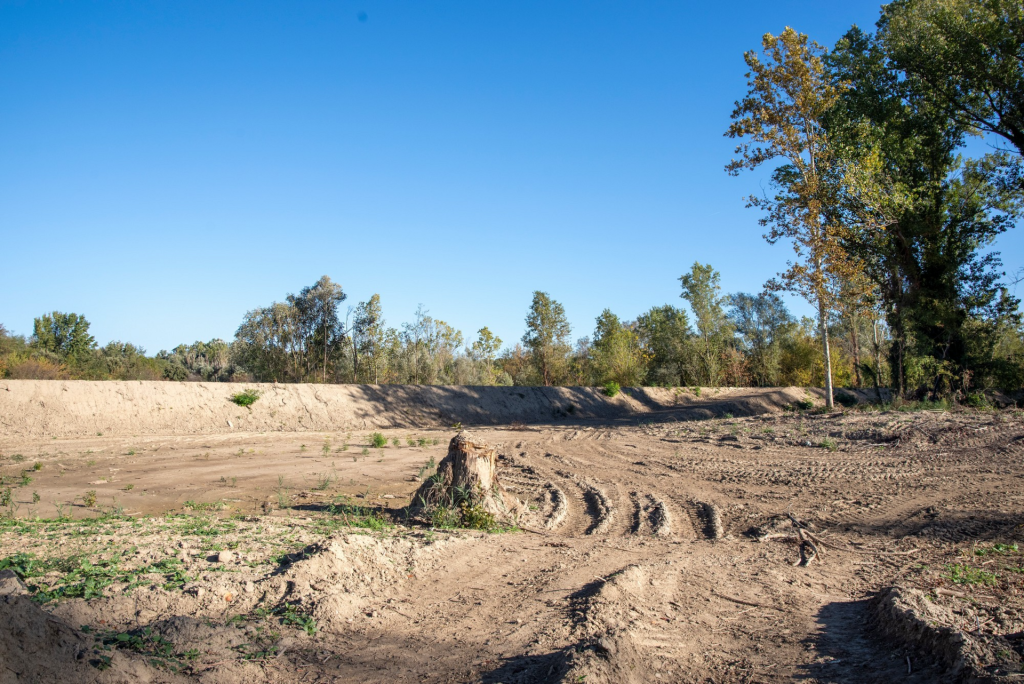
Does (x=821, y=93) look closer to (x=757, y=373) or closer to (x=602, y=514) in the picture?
(x=602, y=514)

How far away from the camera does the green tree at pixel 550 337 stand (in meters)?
38.1

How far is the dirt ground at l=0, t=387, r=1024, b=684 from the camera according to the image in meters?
3.69

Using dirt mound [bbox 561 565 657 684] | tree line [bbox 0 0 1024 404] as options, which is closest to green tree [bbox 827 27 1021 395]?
tree line [bbox 0 0 1024 404]

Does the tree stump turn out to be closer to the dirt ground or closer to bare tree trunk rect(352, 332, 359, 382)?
the dirt ground

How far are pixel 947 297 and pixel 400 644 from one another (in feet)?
72.4

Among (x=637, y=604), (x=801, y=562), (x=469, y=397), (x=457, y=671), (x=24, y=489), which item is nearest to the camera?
(x=457, y=671)

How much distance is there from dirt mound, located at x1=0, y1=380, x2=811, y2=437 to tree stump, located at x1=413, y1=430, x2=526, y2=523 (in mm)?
14182

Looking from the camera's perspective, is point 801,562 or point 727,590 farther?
point 801,562

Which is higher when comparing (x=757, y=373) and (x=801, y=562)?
(x=757, y=373)

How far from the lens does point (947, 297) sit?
19.8m

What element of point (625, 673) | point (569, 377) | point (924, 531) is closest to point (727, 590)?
point (625, 673)

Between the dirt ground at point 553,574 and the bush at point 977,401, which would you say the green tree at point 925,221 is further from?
the dirt ground at point 553,574

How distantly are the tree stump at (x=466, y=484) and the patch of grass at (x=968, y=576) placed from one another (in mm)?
4662

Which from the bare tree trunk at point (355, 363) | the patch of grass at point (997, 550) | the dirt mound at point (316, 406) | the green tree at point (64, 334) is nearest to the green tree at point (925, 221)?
the dirt mound at point (316, 406)
